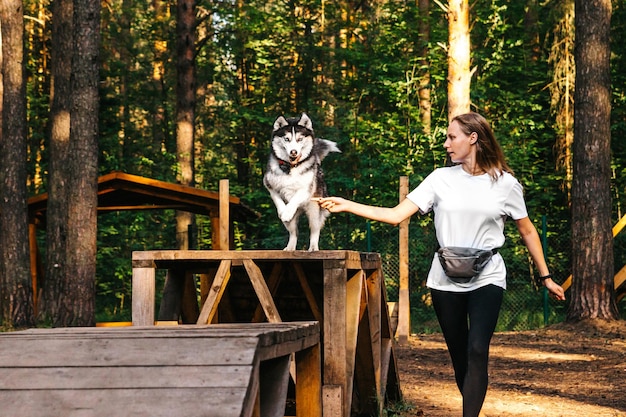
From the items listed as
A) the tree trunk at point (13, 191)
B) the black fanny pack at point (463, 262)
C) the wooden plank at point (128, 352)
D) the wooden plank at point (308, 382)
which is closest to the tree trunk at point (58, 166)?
the tree trunk at point (13, 191)

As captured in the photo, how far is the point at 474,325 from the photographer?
17.9 feet

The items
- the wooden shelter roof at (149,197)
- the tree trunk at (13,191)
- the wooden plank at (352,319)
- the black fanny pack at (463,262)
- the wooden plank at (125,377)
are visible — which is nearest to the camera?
the wooden plank at (125,377)

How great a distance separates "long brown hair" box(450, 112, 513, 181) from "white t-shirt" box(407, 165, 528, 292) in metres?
0.05

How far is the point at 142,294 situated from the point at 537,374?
6.09 m

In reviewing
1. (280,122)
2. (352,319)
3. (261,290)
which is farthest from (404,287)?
(261,290)

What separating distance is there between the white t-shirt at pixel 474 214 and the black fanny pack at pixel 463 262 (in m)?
0.05

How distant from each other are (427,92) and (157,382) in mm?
24214

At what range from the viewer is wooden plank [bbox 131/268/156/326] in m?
6.84

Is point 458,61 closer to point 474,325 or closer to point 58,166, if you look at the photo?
point 58,166

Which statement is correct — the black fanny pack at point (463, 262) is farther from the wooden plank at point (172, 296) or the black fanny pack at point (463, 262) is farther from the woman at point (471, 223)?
the wooden plank at point (172, 296)

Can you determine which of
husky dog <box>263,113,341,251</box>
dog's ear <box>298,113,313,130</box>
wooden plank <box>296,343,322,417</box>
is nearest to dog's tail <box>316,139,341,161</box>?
husky dog <box>263,113,341,251</box>

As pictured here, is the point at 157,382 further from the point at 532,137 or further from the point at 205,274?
the point at 532,137

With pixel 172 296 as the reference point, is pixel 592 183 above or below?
above

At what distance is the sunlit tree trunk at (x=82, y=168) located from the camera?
49.3 feet
